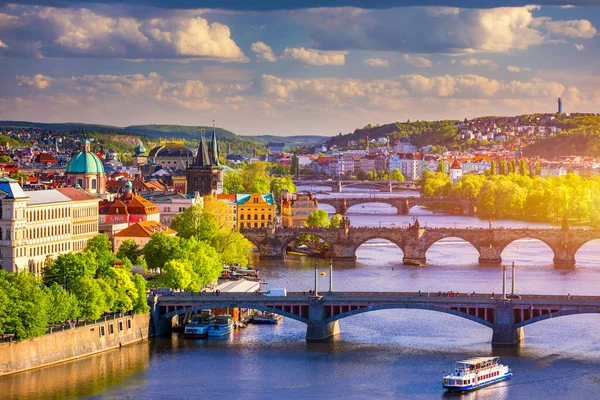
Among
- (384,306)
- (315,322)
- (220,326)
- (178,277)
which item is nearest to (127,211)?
(178,277)

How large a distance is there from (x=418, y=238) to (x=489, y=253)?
4812mm

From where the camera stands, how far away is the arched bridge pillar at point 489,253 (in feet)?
329

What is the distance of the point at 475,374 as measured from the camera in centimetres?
5616

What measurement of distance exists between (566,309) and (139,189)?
65.6 metres

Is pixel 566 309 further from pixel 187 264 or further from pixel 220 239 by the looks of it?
pixel 220 239

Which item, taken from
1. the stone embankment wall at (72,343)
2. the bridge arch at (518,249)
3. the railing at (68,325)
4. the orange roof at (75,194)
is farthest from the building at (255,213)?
the railing at (68,325)

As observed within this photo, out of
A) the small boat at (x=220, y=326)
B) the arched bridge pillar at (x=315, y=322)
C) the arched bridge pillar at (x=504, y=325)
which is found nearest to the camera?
the arched bridge pillar at (x=504, y=325)

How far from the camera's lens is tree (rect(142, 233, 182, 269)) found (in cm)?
7712

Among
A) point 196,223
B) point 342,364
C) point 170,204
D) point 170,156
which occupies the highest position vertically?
point 170,156

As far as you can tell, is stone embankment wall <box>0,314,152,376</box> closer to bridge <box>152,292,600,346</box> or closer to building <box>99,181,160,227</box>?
bridge <box>152,292,600,346</box>

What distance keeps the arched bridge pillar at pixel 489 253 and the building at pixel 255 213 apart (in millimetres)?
18489

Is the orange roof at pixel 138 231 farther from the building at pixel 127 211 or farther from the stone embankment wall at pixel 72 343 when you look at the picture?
the stone embankment wall at pixel 72 343

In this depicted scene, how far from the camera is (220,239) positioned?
300 feet

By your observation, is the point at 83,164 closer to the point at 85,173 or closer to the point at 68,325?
the point at 85,173
